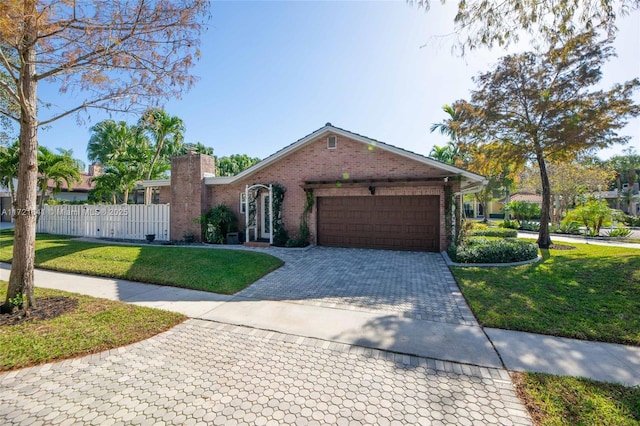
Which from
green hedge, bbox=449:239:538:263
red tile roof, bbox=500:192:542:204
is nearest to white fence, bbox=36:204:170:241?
green hedge, bbox=449:239:538:263

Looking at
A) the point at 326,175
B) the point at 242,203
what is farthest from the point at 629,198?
the point at 242,203

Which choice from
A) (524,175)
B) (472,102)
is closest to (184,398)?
(472,102)

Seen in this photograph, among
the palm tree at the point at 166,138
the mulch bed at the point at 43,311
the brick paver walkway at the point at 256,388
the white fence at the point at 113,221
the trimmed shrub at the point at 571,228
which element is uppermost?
the palm tree at the point at 166,138

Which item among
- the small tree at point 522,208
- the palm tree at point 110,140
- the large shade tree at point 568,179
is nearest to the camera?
the palm tree at point 110,140

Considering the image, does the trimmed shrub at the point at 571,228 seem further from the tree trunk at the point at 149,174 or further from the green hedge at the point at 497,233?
the tree trunk at the point at 149,174

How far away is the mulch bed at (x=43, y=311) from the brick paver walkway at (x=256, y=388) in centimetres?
196

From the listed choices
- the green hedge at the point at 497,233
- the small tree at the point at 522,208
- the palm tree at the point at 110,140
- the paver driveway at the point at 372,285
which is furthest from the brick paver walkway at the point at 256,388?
the small tree at the point at 522,208

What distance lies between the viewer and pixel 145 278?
7703mm

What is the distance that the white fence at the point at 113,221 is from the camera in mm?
14617

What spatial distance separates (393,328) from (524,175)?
35.1 metres

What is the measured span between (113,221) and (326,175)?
37.8 feet

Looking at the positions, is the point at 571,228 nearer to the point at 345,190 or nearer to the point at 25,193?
the point at 345,190

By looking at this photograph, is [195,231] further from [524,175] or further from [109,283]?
[524,175]

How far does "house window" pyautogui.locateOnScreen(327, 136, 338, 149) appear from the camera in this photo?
42.9 feet
